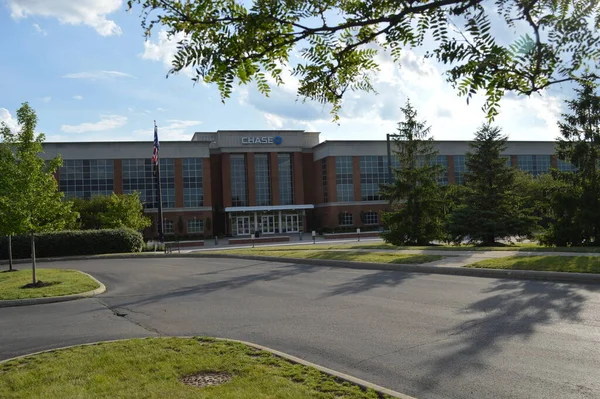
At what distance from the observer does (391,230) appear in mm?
31766

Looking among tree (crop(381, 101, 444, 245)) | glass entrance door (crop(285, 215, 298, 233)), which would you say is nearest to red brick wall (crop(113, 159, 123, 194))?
glass entrance door (crop(285, 215, 298, 233))

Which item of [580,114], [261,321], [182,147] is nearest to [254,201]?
[182,147]

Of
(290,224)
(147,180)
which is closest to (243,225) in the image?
(290,224)

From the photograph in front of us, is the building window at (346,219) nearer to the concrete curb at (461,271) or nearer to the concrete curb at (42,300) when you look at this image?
the concrete curb at (461,271)

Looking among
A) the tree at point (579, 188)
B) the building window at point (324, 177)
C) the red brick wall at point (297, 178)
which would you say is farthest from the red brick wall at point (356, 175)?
the tree at point (579, 188)

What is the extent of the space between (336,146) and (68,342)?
61.8m

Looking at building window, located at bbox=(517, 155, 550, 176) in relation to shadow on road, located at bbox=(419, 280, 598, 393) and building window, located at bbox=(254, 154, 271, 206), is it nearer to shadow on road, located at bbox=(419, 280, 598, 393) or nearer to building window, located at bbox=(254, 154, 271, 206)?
building window, located at bbox=(254, 154, 271, 206)

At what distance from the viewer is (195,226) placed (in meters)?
64.8

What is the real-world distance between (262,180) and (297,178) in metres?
4.93

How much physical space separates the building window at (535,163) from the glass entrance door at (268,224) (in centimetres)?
3684

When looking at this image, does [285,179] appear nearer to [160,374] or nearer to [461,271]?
[461,271]

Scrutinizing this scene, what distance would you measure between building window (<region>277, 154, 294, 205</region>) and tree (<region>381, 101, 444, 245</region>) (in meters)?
39.1

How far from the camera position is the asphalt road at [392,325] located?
555cm

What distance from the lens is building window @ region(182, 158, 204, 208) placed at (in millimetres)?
64938
